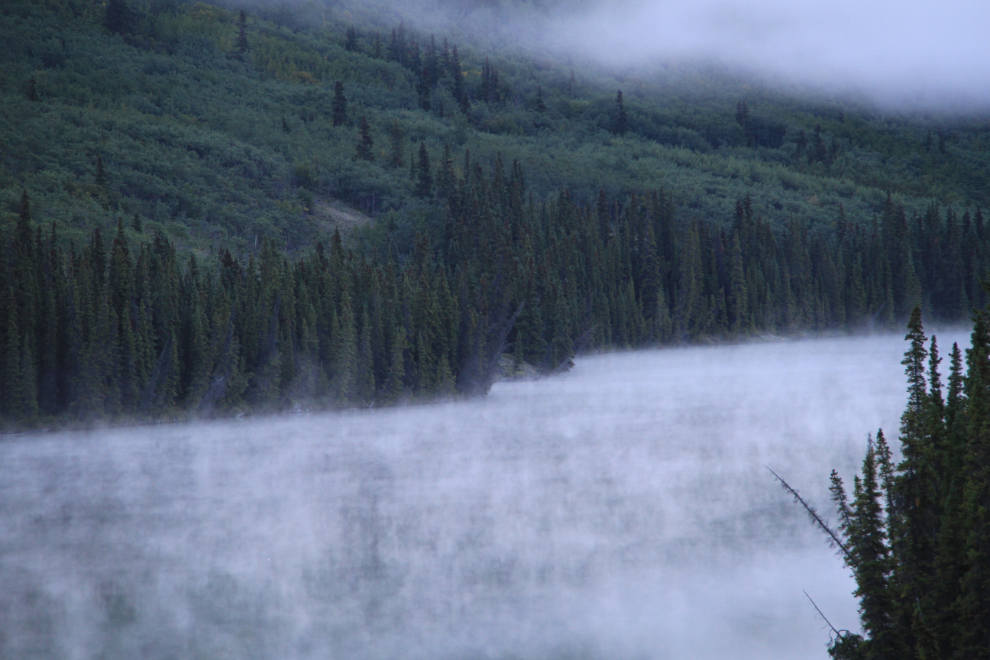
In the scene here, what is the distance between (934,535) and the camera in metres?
15.6

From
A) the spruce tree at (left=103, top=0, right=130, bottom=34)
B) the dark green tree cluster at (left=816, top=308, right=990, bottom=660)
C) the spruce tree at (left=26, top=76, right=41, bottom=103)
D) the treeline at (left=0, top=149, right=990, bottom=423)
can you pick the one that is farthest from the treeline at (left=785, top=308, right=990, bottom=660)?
the spruce tree at (left=103, top=0, right=130, bottom=34)

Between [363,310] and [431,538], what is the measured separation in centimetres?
4003

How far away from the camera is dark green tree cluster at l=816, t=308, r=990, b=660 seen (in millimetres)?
13461

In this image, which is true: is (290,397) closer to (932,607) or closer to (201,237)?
(201,237)

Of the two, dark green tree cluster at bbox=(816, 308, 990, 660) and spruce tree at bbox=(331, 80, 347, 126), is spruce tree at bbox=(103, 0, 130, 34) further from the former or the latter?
dark green tree cluster at bbox=(816, 308, 990, 660)

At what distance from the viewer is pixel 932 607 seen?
1425cm

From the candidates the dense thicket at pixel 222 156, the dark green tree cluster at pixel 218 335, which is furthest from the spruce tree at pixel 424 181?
the dark green tree cluster at pixel 218 335

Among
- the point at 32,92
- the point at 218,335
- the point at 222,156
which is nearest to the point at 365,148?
the point at 222,156

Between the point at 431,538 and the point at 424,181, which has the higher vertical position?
the point at 424,181

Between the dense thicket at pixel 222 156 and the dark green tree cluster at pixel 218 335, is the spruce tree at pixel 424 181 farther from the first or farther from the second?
the dark green tree cluster at pixel 218 335

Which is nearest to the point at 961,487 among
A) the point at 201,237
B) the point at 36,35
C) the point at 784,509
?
the point at 784,509

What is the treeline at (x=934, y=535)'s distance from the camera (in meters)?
13.5

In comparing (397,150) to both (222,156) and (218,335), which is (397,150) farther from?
(218,335)

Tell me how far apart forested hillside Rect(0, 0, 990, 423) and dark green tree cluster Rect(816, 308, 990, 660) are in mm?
49921
